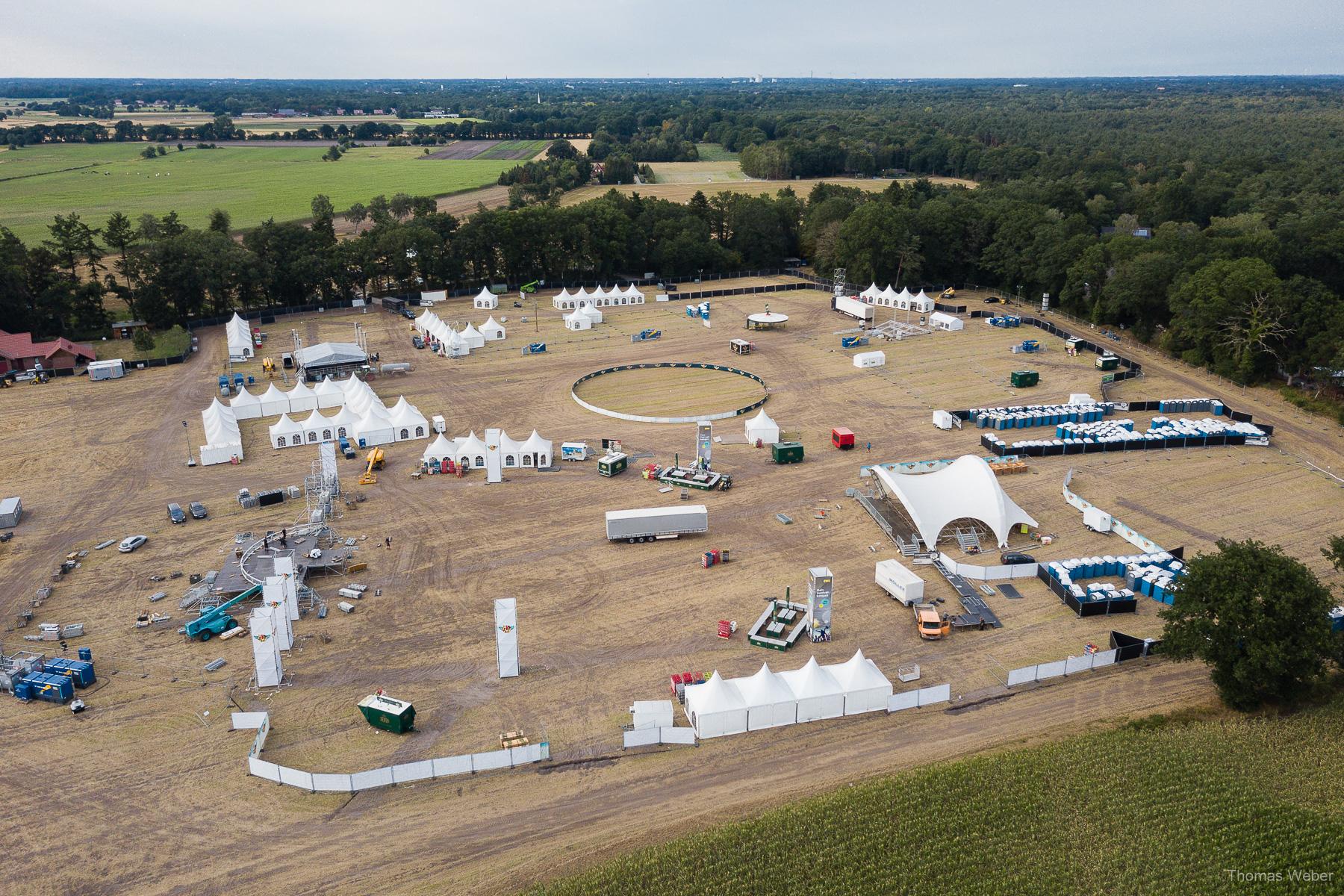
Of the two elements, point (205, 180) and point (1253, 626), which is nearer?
point (1253, 626)

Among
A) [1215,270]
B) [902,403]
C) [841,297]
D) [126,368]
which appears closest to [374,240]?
[126,368]

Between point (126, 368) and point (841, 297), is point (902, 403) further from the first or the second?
point (126, 368)

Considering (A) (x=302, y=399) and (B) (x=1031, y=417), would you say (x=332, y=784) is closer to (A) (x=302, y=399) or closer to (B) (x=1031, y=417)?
(A) (x=302, y=399)

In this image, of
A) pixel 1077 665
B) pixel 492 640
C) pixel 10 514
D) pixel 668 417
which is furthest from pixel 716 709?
pixel 10 514

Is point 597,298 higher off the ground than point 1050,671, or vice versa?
point 597,298

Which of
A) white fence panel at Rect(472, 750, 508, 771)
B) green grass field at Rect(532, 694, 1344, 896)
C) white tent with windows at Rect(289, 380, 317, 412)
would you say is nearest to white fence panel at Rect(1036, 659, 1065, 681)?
green grass field at Rect(532, 694, 1344, 896)
